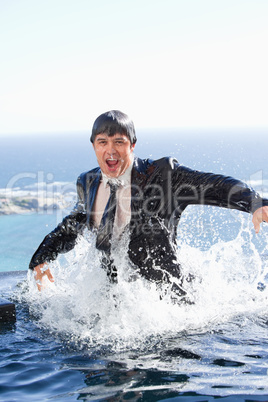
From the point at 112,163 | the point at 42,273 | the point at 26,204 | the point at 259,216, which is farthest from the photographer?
the point at 26,204

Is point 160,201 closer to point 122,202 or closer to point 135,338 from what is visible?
point 122,202

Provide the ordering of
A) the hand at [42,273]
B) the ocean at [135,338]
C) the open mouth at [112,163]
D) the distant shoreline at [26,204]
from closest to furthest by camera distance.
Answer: the ocean at [135,338]
the open mouth at [112,163]
the hand at [42,273]
the distant shoreline at [26,204]

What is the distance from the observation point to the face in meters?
2.65

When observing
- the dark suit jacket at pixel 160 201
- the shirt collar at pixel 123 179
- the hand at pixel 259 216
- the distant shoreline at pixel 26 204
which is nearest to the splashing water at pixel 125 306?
the dark suit jacket at pixel 160 201

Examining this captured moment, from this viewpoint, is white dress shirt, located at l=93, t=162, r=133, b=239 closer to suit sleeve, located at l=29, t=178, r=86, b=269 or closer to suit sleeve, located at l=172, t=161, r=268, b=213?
suit sleeve, located at l=172, t=161, r=268, b=213

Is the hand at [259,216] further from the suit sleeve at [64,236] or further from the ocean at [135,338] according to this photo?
the suit sleeve at [64,236]

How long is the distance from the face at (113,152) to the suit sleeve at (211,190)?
0.29 meters

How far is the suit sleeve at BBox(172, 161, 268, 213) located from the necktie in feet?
1.14

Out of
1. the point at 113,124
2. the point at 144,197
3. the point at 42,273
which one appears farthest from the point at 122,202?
the point at 42,273

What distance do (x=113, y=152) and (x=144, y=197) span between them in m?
0.30

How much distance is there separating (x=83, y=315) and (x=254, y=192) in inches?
47.2

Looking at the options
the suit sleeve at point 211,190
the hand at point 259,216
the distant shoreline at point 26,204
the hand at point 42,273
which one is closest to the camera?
the hand at point 259,216

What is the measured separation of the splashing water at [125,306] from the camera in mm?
2658

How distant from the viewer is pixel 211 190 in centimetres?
267
